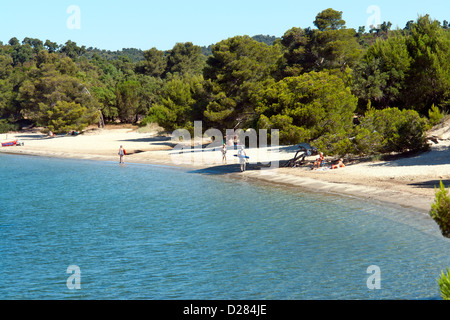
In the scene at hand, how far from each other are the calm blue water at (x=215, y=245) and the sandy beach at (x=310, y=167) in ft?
6.04

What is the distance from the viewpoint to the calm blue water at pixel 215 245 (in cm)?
1625

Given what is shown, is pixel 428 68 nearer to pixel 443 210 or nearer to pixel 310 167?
pixel 310 167

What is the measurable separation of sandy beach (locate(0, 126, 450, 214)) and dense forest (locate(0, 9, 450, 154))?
6.71ft

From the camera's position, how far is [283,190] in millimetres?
33156

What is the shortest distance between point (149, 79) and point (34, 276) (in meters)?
86.6

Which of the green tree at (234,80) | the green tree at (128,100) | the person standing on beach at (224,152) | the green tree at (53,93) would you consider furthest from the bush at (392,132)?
the green tree at (128,100)

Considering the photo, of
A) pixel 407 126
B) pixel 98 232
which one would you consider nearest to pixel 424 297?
pixel 98 232

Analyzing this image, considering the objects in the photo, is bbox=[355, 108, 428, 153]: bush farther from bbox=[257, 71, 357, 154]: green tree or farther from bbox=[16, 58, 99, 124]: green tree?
bbox=[16, 58, 99, 124]: green tree

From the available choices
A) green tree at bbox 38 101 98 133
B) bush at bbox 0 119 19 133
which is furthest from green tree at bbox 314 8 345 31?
bush at bbox 0 119 19 133

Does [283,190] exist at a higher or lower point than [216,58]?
lower

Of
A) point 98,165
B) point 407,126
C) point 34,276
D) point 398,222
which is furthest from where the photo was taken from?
point 98,165

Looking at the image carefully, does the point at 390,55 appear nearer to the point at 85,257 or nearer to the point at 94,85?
the point at 85,257

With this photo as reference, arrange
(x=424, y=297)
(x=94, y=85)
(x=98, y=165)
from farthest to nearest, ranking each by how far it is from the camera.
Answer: (x=94, y=85)
(x=98, y=165)
(x=424, y=297)
